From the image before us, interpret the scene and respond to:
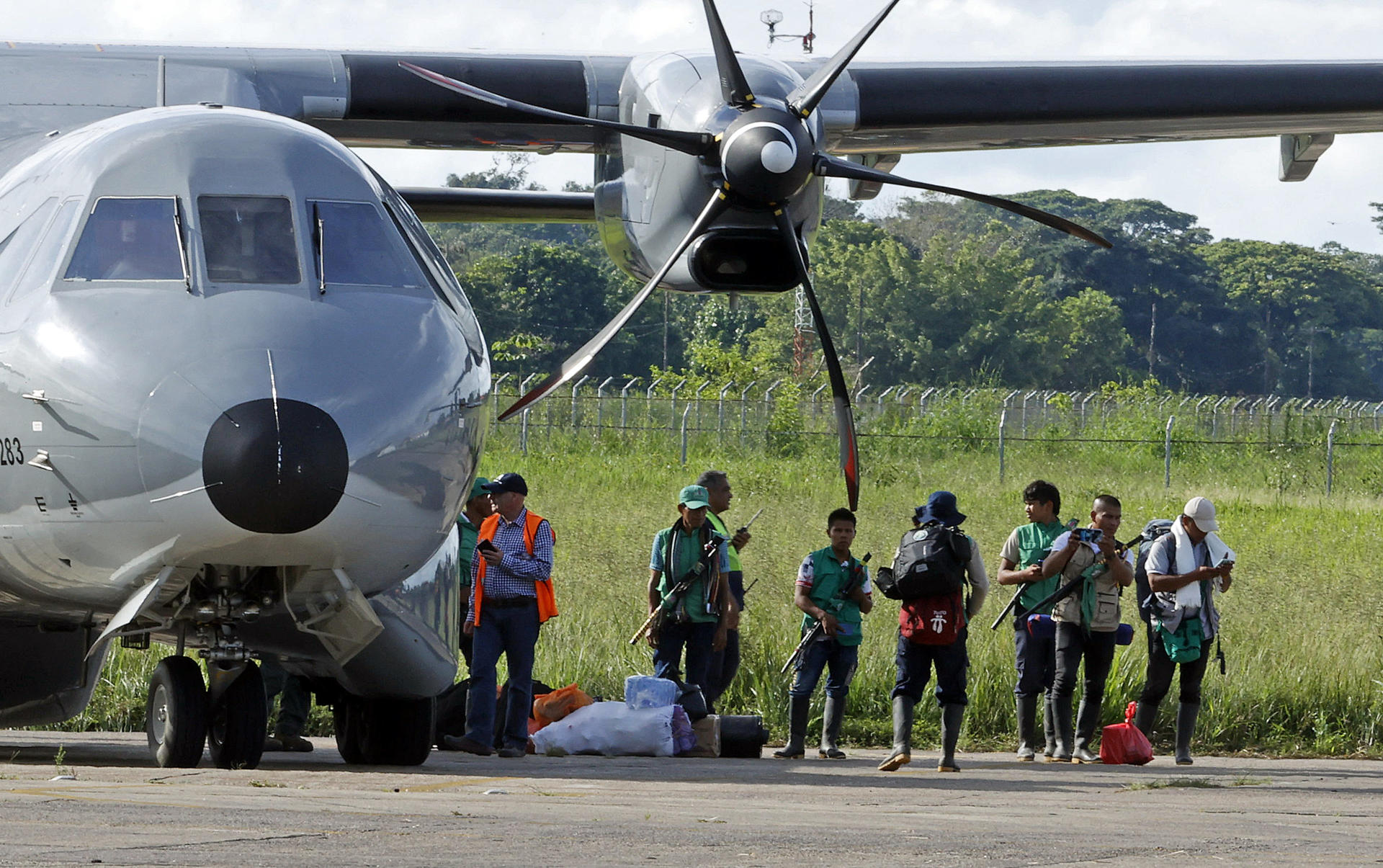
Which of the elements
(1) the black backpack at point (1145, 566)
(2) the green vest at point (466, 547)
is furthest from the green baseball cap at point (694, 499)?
(1) the black backpack at point (1145, 566)

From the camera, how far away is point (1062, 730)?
33.5 feet

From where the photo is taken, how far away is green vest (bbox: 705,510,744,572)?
1045 cm

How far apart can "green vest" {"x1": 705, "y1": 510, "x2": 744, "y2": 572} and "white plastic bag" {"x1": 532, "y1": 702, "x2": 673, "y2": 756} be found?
44.9 inches

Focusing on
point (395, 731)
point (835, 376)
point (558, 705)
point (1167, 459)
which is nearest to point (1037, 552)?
point (835, 376)

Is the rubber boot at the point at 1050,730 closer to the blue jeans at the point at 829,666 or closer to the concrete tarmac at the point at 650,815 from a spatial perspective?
the concrete tarmac at the point at 650,815

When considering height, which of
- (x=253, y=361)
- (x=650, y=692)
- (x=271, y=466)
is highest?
(x=253, y=361)

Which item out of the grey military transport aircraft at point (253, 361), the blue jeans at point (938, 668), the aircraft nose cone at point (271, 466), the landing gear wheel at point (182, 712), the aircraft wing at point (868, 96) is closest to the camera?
the aircraft nose cone at point (271, 466)

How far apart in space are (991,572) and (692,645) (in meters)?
7.29

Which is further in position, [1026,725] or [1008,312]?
[1008,312]

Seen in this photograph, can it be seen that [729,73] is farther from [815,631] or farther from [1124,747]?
[1124,747]

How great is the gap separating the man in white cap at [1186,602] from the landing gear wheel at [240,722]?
5.14 m

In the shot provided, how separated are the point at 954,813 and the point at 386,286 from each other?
2914 mm

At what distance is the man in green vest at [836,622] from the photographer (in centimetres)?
1021

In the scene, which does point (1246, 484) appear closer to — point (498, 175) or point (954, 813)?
point (954, 813)
